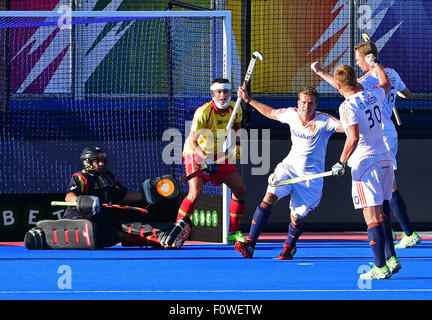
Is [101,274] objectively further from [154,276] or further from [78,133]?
[78,133]

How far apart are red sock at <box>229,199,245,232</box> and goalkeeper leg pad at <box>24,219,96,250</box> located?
152 cm

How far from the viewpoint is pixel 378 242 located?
753 centimetres

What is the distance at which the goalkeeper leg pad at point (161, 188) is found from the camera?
987 centimetres

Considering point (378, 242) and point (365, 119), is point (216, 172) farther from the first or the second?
point (378, 242)

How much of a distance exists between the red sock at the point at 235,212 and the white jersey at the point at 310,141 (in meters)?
1.45

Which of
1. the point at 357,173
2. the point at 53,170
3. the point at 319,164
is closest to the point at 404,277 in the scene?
the point at 357,173

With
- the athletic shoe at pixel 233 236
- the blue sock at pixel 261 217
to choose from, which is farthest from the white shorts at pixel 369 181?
the athletic shoe at pixel 233 236

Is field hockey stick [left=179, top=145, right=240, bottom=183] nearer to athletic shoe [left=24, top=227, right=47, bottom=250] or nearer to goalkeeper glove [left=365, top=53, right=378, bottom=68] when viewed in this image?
athletic shoe [left=24, top=227, right=47, bottom=250]

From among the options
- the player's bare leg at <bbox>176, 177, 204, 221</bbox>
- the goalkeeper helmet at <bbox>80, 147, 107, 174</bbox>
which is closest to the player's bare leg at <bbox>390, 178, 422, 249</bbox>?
the player's bare leg at <bbox>176, 177, 204, 221</bbox>

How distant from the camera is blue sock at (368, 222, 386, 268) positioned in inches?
297

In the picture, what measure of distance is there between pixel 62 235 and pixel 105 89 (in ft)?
15.1

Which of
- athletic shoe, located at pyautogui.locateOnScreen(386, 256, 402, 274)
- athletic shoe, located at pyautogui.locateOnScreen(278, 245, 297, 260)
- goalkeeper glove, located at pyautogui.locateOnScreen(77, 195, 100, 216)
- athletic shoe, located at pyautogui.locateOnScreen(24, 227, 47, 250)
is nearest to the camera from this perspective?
athletic shoe, located at pyautogui.locateOnScreen(386, 256, 402, 274)

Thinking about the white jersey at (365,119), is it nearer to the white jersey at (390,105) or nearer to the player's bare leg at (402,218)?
the white jersey at (390,105)

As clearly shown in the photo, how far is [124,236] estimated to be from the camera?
10031 mm
